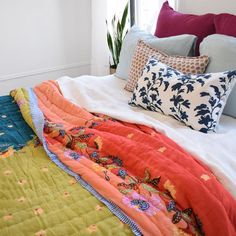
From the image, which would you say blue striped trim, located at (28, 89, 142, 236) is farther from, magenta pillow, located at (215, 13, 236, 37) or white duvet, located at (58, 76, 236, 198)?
magenta pillow, located at (215, 13, 236, 37)

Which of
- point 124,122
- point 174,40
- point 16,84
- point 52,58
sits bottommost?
point 16,84

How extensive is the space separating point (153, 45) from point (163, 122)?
25.0 inches

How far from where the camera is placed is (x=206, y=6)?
2.14 metres

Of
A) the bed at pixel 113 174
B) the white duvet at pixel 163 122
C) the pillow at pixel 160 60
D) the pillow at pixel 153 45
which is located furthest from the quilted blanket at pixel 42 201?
the pillow at pixel 153 45

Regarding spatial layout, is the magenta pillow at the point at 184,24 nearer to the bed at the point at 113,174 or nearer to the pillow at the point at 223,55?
the pillow at the point at 223,55

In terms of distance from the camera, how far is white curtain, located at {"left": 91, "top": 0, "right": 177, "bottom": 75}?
294 centimetres

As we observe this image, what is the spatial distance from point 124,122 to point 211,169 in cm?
51

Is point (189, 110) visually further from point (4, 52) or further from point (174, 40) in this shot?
point (4, 52)

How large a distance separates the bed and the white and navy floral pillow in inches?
2.0

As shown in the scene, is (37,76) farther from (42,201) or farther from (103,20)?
(42,201)

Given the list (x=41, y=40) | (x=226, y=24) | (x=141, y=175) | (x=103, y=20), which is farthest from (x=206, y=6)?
(x=41, y=40)

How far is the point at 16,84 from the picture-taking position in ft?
10.1

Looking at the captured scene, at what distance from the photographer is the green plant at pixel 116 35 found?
115 inches

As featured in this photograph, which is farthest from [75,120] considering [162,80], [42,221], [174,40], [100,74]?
[100,74]
